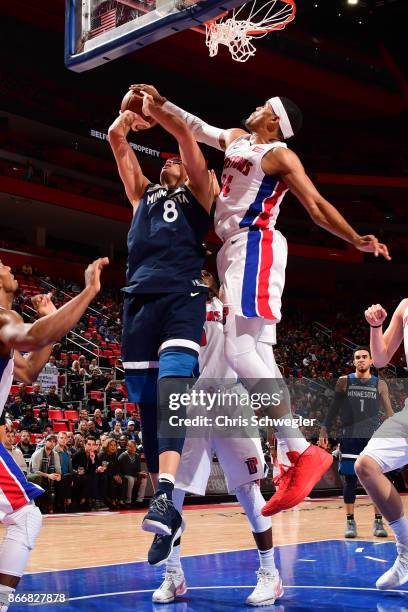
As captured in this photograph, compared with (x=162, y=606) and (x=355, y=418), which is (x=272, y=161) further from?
(x=355, y=418)

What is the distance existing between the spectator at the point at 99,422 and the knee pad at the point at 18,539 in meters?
11.3

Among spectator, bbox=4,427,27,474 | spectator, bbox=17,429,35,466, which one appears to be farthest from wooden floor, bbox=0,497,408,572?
spectator, bbox=17,429,35,466

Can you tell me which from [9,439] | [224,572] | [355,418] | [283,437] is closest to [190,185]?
[283,437]

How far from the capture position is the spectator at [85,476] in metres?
13.9

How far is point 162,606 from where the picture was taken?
5.51 meters

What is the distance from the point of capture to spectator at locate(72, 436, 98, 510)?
1390cm

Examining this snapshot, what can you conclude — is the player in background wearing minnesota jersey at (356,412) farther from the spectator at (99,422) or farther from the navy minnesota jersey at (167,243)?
the spectator at (99,422)

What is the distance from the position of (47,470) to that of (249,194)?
9.47 m

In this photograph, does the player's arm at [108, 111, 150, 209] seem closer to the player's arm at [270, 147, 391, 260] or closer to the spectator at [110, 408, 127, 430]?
the player's arm at [270, 147, 391, 260]

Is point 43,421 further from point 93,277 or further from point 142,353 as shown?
point 93,277

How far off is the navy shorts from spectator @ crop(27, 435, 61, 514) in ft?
27.6

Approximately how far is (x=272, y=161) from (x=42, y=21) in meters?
22.8

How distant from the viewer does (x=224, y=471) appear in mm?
6238

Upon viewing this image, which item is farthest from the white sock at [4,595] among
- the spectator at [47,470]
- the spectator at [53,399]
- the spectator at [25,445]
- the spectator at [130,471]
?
the spectator at [53,399]
